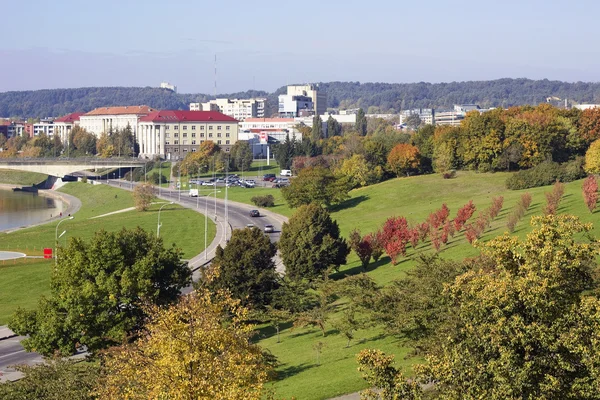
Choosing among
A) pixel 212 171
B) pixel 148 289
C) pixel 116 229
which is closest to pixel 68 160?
pixel 212 171

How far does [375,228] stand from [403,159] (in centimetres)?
3311

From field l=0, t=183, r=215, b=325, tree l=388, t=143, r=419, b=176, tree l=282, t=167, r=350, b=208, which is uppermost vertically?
tree l=388, t=143, r=419, b=176

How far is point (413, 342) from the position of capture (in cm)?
2745

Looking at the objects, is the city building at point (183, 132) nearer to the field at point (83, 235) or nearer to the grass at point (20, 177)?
the grass at point (20, 177)

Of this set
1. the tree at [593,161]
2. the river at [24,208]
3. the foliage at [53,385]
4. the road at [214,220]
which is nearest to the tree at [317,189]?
the road at [214,220]

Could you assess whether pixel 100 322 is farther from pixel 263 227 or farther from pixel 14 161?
pixel 14 161

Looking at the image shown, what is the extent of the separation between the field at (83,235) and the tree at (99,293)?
8.87 metres

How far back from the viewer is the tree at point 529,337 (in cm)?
1588

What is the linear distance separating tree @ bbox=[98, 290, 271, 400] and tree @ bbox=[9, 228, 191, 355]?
13244mm

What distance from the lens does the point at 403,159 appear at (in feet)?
324

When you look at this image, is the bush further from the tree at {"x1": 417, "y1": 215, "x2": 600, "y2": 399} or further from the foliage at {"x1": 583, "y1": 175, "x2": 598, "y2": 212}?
the tree at {"x1": 417, "y1": 215, "x2": 600, "y2": 399}

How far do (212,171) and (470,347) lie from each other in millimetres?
123906

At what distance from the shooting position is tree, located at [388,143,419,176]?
324ft

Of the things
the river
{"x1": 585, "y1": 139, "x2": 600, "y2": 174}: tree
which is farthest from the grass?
{"x1": 585, "y1": 139, "x2": 600, "y2": 174}: tree
